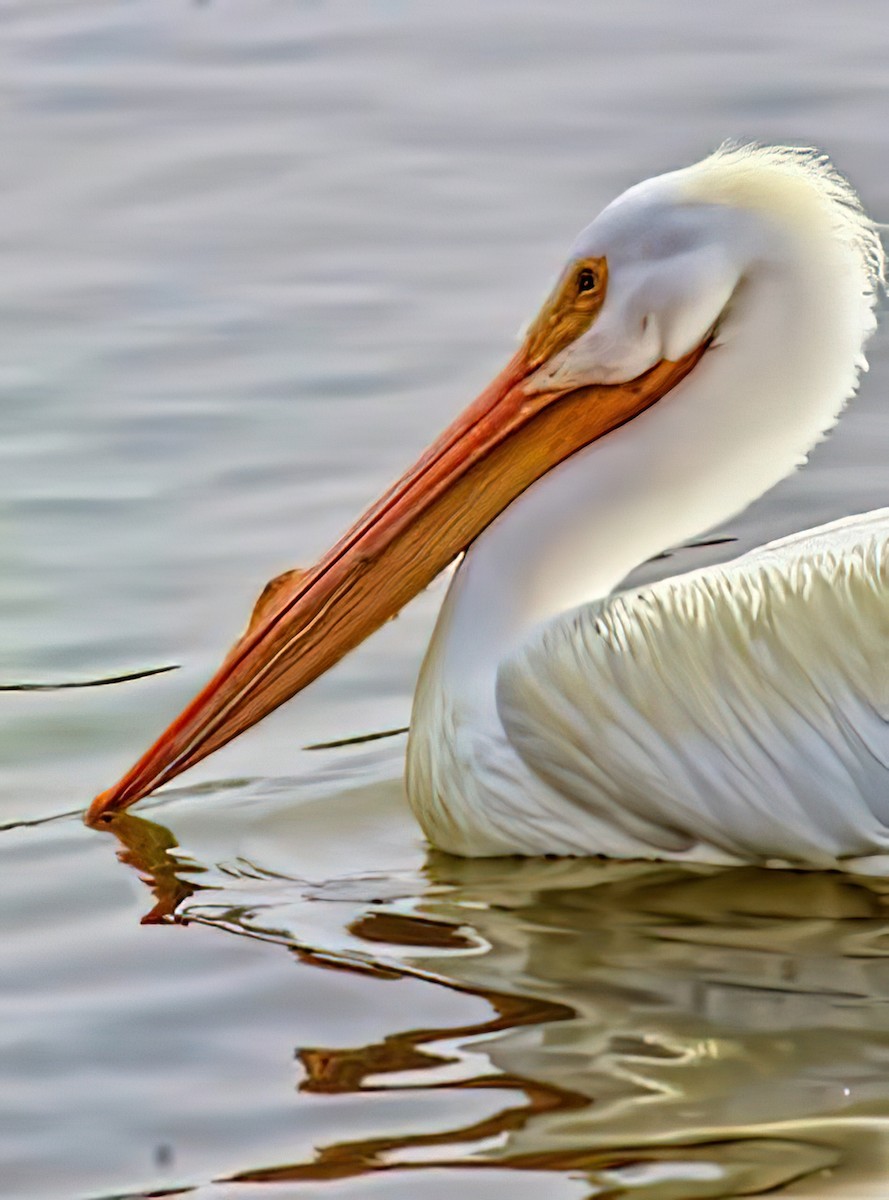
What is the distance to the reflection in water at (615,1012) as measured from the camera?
3.15 metres

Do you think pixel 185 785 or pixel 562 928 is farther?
pixel 185 785

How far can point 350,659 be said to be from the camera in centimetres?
523

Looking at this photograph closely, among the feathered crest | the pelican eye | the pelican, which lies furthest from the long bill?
the feathered crest

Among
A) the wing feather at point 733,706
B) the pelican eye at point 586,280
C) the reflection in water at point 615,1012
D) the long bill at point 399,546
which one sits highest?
the pelican eye at point 586,280

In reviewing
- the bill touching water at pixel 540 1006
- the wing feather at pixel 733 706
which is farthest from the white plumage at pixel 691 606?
the bill touching water at pixel 540 1006

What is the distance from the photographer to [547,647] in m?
4.15

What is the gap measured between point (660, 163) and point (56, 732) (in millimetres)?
3926

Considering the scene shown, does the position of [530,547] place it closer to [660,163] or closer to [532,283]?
[532,283]

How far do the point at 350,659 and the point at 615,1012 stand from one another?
1.75m

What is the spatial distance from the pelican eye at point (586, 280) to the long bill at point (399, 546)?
0.16 metres

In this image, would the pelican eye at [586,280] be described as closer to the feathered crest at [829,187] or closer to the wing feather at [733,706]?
the feathered crest at [829,187]

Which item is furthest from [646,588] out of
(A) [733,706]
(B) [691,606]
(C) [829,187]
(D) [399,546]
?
(C) [829,187]

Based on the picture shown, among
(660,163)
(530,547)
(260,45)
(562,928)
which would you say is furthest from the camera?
(260,45)


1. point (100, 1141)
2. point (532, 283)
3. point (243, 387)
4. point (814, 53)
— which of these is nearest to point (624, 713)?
point (100, 1141)
